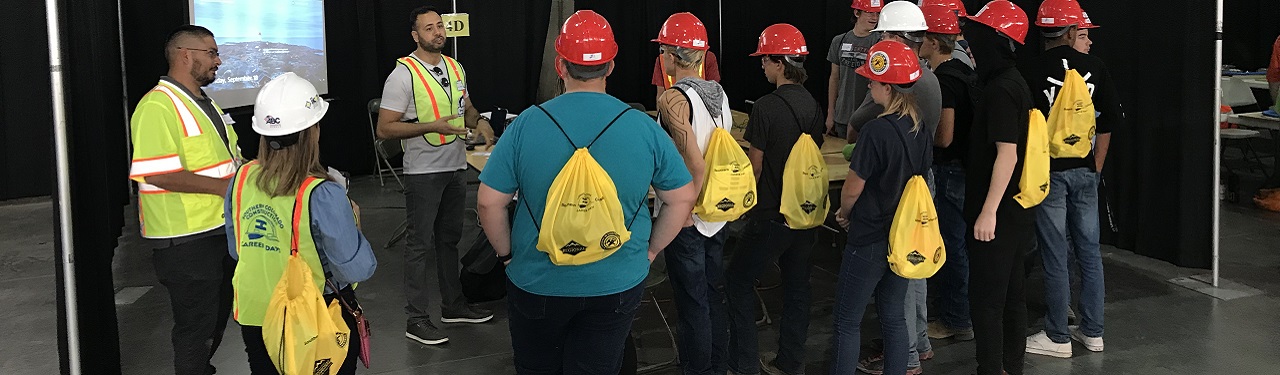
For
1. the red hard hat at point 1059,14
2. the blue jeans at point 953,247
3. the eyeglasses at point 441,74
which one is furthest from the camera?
the eyeglasses at point 441,74

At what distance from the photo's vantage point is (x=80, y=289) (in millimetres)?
3082

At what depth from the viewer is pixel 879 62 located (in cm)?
312

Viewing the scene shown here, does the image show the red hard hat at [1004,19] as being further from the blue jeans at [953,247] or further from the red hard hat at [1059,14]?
the blue jeans at [953,247]

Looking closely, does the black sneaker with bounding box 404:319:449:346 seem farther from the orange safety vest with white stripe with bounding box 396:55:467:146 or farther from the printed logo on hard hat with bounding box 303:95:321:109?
the printed logo on hard hat with bounding box 303:95:321:109

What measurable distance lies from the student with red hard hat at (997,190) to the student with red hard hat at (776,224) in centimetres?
57

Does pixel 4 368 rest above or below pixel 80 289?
below

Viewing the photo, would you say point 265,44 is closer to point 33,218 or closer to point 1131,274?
point 33,218

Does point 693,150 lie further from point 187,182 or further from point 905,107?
point 187,182

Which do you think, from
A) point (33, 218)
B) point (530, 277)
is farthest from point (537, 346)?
point (33, 218)

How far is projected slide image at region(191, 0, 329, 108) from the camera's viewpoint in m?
7.14

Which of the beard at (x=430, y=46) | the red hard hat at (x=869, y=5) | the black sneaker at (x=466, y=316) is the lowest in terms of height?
the black sneaker at (x=466, y=316)

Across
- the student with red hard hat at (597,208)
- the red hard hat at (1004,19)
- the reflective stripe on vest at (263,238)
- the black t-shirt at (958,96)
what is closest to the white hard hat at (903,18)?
the black t-shirt at (958,96)

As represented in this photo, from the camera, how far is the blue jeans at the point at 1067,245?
3945mm

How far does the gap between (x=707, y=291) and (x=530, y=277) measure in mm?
1216
